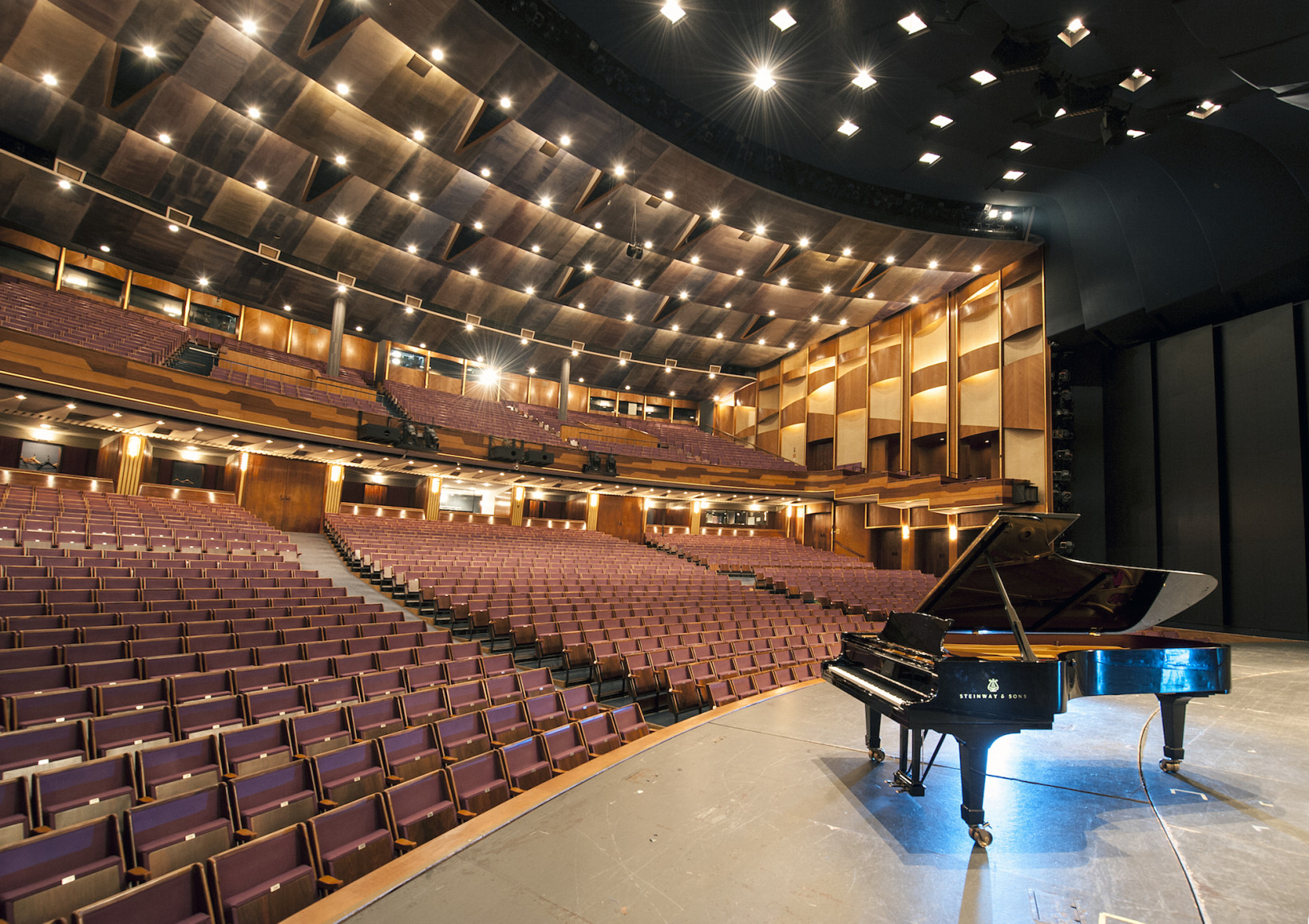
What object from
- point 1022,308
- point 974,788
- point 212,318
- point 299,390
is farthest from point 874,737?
point 212,318

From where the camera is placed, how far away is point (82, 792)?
6.90 ft

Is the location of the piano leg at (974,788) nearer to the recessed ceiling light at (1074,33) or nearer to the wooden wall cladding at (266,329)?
the recessed ceiling light at (1074,33)

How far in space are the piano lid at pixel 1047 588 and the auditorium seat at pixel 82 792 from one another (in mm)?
3340

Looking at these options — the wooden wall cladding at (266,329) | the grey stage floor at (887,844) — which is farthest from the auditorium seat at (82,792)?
the wooden wall cladding at (266,329)

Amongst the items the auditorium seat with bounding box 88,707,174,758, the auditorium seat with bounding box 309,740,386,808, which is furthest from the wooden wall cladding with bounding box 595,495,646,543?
the auditorium seat with bounding box 309,740,386,808

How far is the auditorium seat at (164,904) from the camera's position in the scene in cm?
137

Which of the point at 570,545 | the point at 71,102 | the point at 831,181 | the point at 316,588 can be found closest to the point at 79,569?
the point at 316,588

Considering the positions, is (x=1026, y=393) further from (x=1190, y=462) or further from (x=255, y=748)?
(x=255, y=748)

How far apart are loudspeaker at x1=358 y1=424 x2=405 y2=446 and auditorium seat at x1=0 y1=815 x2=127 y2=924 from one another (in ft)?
32.2

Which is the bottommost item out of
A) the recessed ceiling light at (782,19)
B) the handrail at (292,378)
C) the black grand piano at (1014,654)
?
the black grand piano at (1014,654)

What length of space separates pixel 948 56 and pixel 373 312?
1292cm

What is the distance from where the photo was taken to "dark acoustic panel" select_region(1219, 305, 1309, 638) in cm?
758

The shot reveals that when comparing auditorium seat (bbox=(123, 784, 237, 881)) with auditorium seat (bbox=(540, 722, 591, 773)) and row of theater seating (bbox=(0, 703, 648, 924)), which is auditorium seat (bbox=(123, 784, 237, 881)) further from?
auditorium seat (bbox=(540, 722, 591, 773))

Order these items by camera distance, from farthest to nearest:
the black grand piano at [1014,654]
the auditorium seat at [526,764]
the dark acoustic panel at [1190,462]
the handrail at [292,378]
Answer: the handrail at [292,378] < the dark acoustic panel at [1190,462] < the auditorium seat at [526,764] < the black grand piano at [1014,654]
